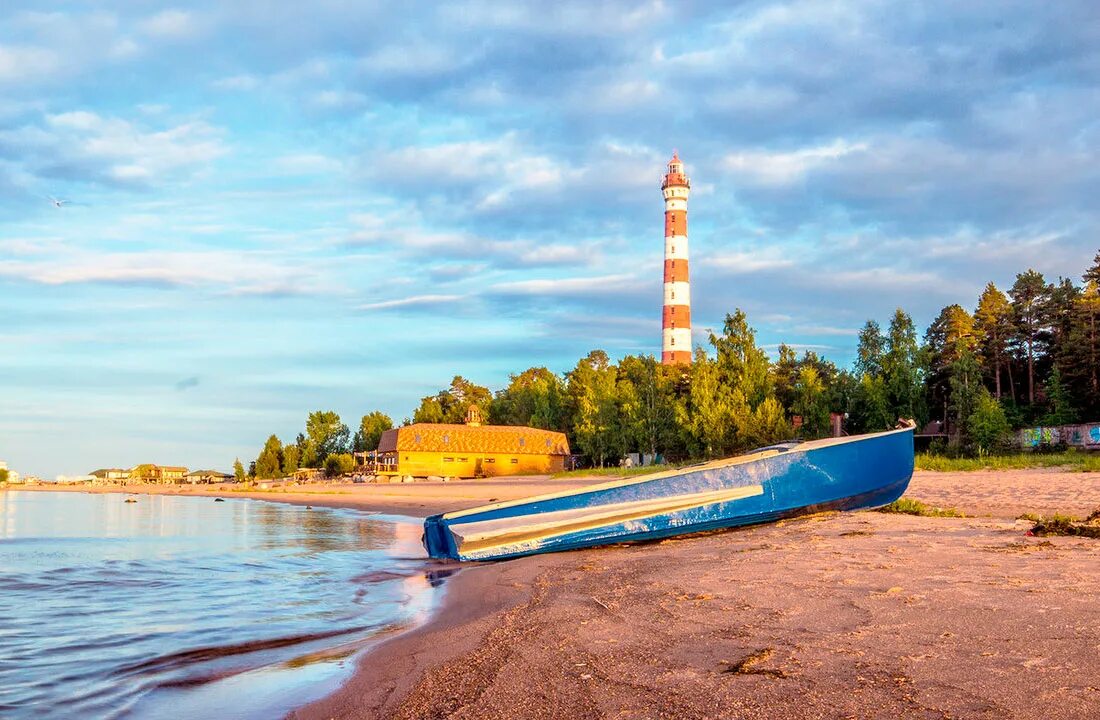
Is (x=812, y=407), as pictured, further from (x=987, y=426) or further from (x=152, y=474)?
(x=152, y=474)

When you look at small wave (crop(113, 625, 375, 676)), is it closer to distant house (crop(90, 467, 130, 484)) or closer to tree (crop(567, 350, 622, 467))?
tree (crop(567, 350, 622, 467))

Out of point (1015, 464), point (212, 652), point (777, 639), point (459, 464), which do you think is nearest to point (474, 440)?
point (459, 464)

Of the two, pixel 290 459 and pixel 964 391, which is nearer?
pixel 964 391

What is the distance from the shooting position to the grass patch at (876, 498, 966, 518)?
12.5 m

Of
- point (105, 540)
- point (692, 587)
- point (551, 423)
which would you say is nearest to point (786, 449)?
point (692, 587)

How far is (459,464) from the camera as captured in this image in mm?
58438

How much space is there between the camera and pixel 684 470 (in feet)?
40.7

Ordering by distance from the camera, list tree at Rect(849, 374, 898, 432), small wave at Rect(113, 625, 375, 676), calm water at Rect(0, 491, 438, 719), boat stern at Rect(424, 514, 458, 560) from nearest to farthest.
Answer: calm water at Rect(0, 491, 438, 719), small wave at Rect(113, 625, 375, 676), boat stern at Rect(424, 514, 458, 560), tree at Rect(849, 374, 898, 432)

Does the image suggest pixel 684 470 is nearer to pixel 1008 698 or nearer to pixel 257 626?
pixel 257 626

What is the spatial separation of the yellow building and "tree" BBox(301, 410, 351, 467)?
25372 mm

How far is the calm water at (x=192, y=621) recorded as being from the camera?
5711 mm

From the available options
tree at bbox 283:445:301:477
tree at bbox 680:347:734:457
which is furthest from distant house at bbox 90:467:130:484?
tree at bbox 680:347:734:457

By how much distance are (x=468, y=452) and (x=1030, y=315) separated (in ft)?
119

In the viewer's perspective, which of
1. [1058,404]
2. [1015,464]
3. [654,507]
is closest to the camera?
[654,507]
